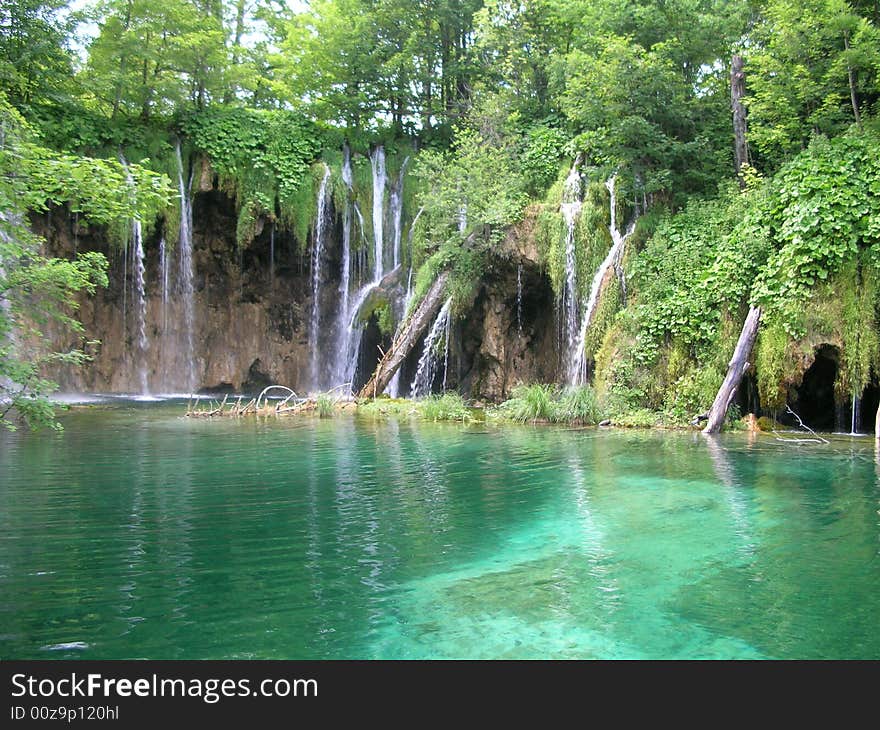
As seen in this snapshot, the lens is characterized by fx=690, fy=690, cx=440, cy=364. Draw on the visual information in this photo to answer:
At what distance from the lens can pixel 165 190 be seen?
245 inches

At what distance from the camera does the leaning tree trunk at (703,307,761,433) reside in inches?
501

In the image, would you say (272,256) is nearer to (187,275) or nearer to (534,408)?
(187,275)

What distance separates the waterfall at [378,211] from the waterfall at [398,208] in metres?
0.37

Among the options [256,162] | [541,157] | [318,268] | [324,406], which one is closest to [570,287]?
[541,157]

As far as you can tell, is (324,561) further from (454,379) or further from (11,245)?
(454,379)

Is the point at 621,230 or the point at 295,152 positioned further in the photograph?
the point at 295,152

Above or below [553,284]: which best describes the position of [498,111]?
above

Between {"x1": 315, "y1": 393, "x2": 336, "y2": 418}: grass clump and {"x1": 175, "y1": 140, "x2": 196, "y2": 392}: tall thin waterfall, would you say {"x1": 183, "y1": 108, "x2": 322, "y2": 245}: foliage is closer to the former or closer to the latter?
{"x1": 175, "y1": 140, "x2": 196, "y2": 392}: tall thin waterfall

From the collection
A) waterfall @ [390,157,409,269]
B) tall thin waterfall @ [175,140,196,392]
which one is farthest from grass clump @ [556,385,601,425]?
tall thin waterfall @ [175,140,196,392]
